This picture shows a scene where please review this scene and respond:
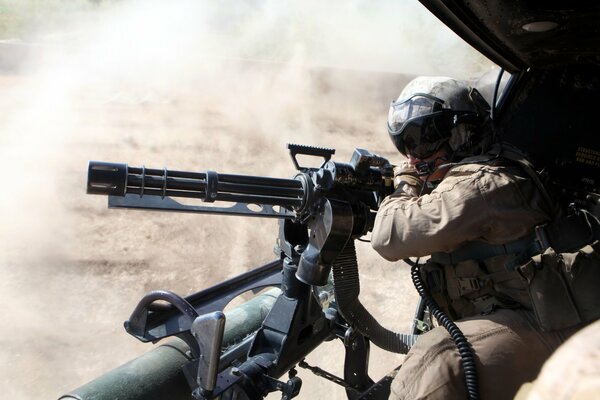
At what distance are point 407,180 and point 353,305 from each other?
75cm

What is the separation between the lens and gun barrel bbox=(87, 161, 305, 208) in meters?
2.33

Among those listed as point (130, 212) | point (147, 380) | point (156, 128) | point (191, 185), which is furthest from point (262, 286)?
point (156, 128)

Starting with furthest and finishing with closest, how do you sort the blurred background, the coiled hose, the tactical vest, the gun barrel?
the blurred background → the coiled hose → the tactical vest → the gun barrel

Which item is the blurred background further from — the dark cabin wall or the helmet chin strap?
the dark cabin wall

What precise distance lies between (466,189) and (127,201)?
1.52 metres

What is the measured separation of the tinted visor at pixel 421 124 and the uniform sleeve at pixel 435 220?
0.29 meters

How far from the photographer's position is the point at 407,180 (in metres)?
2.94

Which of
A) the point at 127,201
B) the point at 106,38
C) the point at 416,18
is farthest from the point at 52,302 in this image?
the point at 416,18

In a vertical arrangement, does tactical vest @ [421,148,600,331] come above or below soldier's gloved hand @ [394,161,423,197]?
below

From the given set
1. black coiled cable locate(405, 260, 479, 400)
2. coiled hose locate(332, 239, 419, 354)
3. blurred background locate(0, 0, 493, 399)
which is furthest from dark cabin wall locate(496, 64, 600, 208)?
blurred background locate(0, 0, 493, 399)

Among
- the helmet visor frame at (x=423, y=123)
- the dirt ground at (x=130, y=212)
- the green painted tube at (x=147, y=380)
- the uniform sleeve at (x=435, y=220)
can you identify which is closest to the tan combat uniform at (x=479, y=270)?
the uniform sleeve at (x=435, y=220)

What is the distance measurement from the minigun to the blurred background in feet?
7.56

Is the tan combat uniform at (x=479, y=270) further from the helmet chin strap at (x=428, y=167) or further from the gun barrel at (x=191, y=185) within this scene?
the gun barrel at (x=191, y=185)

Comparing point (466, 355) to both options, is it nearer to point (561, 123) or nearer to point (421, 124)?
point (421, 124)
